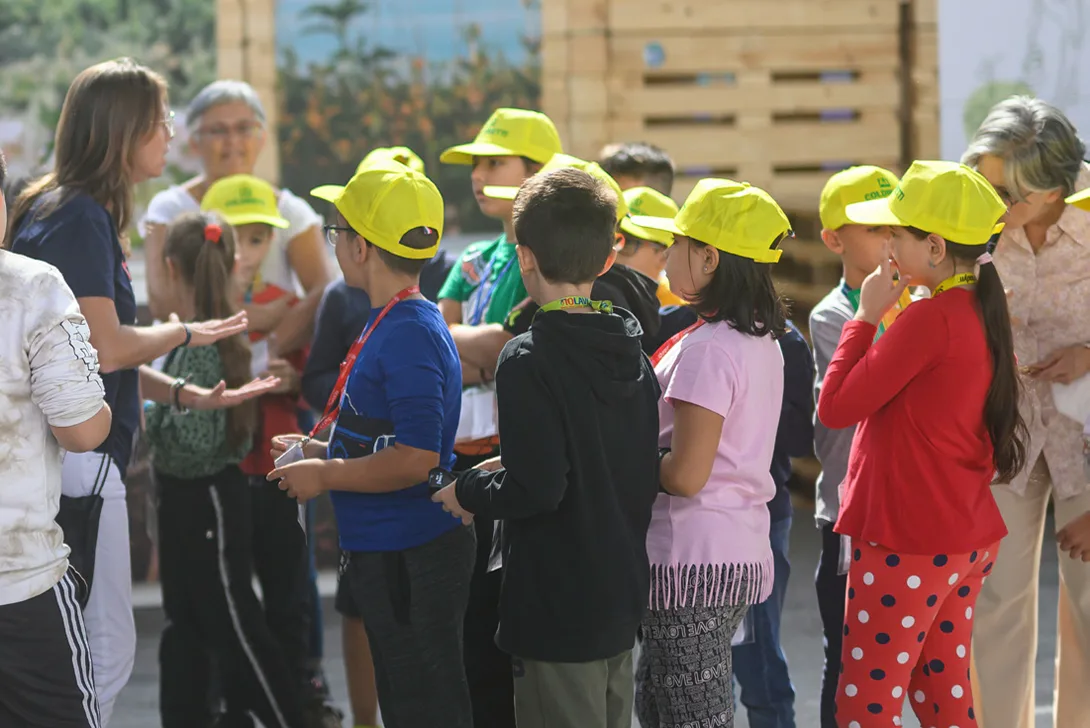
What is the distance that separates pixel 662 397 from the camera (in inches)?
113

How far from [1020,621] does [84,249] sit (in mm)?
2506

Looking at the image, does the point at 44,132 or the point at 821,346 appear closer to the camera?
the point at 821,346

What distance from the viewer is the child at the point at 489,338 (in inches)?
134

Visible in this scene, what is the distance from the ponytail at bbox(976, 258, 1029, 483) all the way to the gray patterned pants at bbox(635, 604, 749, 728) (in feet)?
2.25

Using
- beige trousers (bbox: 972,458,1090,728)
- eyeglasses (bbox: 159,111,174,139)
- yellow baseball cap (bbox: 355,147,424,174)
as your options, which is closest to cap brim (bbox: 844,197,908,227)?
beige trousers (bbox: 972,458,1090,728)

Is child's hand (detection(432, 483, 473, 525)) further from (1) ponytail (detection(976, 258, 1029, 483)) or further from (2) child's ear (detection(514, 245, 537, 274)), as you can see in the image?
(1) ponytail (detection(976, 258, 1029, 483))

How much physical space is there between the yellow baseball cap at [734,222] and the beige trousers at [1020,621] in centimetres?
104

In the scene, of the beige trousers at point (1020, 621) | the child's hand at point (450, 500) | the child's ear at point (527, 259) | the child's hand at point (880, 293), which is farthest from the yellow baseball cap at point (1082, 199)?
the child's hand at point (450, 500)

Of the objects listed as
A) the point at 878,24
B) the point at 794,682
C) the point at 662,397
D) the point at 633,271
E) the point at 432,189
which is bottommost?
the point at 794,682

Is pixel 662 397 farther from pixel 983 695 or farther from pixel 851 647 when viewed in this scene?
pixel 983 695

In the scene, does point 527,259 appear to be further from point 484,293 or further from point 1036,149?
point 1036,149

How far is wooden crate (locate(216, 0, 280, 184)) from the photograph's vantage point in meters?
5.62

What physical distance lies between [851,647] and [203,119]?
2.94 meters

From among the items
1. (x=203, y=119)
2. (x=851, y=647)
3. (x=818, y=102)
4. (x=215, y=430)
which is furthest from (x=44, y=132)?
(x=851, y=647)
